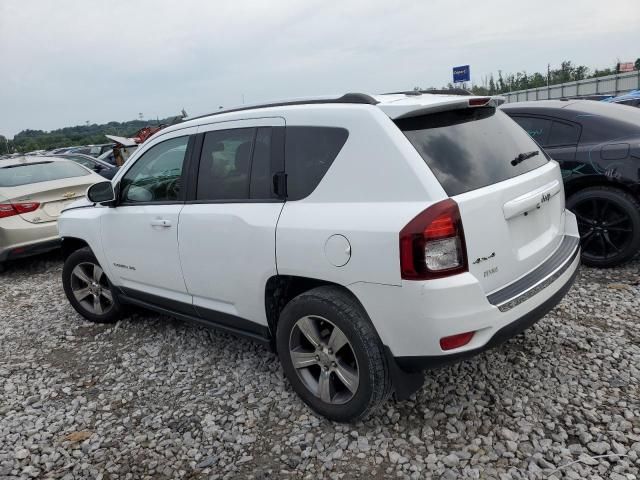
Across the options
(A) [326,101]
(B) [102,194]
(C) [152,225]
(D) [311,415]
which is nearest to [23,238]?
(B) [102,194]

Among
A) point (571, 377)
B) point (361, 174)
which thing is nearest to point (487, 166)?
point (361, 174)

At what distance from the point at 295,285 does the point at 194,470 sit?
1.15 m

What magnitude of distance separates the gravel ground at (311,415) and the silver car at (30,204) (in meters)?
2.91

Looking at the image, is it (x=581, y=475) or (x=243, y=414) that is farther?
(x=243, y=414)

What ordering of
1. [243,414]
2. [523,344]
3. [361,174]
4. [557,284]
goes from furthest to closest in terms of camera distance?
[523,344]
[243,414]
[557,284]
[361,174]

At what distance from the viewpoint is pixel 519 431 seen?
8.80 feet

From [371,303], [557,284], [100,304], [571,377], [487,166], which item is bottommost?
[571,377]

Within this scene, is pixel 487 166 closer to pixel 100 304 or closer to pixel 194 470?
pixel 194 470

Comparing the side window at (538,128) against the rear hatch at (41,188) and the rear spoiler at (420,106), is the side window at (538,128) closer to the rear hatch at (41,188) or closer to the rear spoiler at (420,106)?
the rear spoiler at (420,106)

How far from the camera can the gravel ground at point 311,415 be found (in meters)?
2.57

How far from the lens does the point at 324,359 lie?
283cm

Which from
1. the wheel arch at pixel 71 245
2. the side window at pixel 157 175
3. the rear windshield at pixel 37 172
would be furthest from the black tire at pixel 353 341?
the rear windshield at pixel 37 172

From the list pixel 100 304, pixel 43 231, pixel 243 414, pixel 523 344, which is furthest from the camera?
pixel 43 231

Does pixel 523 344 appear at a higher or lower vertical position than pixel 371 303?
lower
